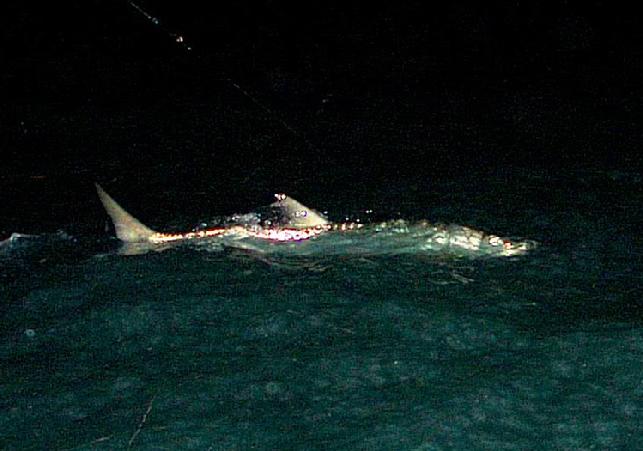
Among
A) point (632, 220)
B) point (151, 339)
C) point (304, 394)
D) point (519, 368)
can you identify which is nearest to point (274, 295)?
point (151, 339)

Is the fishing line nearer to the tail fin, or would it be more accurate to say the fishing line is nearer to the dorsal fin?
the dorsal fin

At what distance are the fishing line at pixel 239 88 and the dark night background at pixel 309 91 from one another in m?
0.04

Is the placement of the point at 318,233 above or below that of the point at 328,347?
above

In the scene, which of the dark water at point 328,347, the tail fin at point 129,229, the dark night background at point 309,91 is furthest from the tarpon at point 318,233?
the dark night background at point 309,91

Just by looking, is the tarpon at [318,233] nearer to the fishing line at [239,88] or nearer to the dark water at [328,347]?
the dark water at [328,347]

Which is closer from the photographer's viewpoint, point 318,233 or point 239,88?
point 318,233

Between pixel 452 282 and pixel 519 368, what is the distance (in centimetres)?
150

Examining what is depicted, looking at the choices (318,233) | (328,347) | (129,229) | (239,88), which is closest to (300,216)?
(318,233)

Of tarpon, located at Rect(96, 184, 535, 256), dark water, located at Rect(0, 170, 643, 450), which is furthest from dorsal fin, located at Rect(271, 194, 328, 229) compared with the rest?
dark water, located at Rect(0, 170, 643, 450)

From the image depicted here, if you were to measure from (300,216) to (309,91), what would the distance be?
4426mm

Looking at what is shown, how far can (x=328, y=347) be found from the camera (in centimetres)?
510

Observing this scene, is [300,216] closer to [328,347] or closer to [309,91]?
[328,347]

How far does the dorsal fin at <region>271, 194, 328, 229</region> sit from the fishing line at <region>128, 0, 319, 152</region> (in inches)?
113

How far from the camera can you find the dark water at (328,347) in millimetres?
4164
